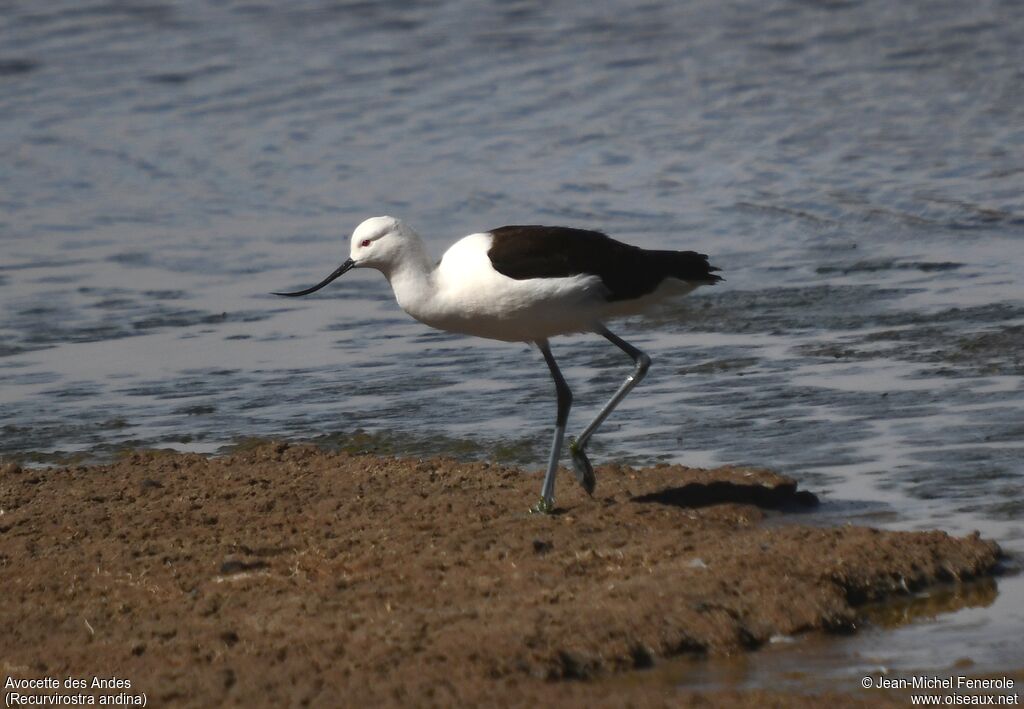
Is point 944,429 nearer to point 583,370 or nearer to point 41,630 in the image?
point 583,370

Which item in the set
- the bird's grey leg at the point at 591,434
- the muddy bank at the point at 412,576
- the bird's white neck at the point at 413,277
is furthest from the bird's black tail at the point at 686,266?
the bird's white neck at the point at 413,277

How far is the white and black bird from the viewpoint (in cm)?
600

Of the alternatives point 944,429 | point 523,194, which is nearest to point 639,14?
point 523,194

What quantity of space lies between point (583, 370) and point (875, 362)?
1.34 m

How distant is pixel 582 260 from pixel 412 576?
1425 millimetres

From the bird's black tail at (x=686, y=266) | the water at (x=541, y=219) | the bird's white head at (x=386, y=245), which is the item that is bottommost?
the water at (x=541, y=219)

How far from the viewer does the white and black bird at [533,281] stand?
236 inches

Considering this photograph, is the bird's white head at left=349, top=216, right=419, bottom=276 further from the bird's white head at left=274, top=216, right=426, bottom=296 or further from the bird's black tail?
the bird's black tail

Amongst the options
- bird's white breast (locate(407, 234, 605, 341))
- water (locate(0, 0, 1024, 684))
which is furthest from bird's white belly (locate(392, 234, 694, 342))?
water (locate(0, 0, 1024, 684))

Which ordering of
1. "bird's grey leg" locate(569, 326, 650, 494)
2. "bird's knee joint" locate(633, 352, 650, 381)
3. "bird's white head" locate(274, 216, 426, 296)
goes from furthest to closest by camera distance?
"bird's knee joint" locate(633, 352, 650, 381), "bird's white head" locate(274, 216, 426, 296), "bird's grey leg" locate(569, 326, 650, 494)

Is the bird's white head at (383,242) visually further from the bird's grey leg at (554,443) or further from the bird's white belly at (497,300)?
the bird's grey leg at (554,443)

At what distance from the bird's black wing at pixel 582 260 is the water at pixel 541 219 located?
828 mm

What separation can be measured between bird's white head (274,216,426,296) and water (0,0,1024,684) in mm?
1084

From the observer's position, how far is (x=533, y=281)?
5.98m
